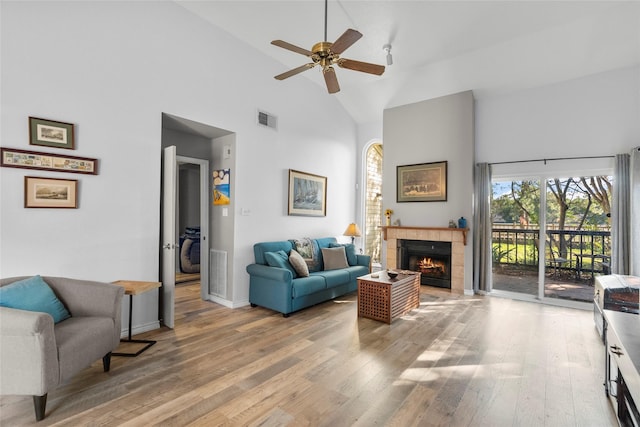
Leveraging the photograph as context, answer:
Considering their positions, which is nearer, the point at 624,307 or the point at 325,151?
the point at 624,307

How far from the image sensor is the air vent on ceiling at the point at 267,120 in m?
4.71

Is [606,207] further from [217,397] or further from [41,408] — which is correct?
[41,408]

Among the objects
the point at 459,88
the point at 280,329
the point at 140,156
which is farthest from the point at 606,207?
the point at 140,156

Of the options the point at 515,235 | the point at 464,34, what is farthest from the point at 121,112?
the point at 515,235

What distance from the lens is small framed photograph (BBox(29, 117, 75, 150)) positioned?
2682mm

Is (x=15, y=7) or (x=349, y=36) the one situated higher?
(x=15, y=7)

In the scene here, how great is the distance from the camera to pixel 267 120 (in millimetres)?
4816

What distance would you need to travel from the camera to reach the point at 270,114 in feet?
16.0

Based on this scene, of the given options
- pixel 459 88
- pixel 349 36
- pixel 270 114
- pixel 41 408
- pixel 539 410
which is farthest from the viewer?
pixel 459 88

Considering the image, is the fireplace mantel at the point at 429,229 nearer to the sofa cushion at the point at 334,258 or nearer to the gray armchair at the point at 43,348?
the sofa cushion at the point at 334,258

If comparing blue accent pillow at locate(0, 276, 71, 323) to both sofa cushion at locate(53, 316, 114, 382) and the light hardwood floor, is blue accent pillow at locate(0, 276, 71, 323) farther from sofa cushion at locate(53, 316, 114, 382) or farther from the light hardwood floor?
the light hardwood floor

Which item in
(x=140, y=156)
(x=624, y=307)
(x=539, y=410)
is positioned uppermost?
(x=140, y=156)

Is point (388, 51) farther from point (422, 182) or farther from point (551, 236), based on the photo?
point (551, 236)

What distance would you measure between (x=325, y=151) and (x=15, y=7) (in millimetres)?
4377
